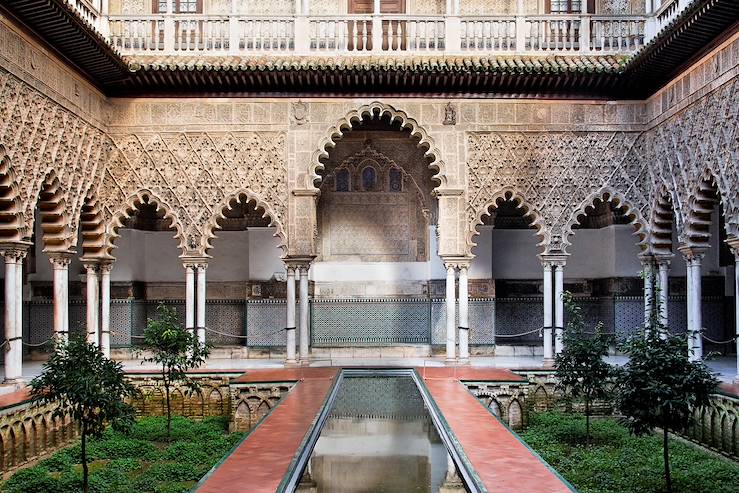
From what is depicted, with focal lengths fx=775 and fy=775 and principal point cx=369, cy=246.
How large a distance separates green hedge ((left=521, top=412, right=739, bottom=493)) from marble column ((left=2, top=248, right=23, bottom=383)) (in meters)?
6.32

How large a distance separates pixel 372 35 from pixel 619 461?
765 centimetres

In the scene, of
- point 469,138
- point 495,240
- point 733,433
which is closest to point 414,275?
point 495,240

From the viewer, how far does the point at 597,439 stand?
9.05 m

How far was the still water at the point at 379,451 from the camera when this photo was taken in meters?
6.22

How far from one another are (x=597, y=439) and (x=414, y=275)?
6570 mm

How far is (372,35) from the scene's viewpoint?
12492 mm

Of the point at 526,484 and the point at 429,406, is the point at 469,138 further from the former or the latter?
the point at 526,484

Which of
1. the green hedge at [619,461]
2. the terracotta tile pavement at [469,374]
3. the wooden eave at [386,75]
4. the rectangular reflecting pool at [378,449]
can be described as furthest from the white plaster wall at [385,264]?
the green hedge at [619,461]

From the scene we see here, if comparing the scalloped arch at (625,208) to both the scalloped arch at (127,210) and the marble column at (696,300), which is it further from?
the scalloped arch at (127,210)

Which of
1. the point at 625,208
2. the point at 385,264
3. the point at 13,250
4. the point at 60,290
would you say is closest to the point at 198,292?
the point at 60,290

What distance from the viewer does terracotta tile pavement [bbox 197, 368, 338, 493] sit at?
5508mm

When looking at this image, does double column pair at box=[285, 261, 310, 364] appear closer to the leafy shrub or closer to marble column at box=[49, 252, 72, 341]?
marble column at box=[49, 252, 72, 341]

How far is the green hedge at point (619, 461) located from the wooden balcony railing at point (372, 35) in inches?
240

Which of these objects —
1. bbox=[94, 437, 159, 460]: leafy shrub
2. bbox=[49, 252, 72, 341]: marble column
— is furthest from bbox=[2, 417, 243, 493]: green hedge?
bbox=[49, 252, 72, 341]: marble column
